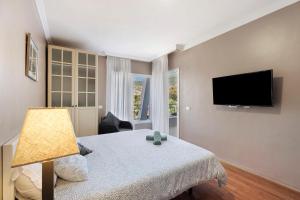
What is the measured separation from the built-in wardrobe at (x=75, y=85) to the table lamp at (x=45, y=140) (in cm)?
292

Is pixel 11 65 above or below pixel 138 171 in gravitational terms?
above

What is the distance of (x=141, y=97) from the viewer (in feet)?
17.3

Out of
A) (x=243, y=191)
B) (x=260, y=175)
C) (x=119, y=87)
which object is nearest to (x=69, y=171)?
(x=243, y=191)

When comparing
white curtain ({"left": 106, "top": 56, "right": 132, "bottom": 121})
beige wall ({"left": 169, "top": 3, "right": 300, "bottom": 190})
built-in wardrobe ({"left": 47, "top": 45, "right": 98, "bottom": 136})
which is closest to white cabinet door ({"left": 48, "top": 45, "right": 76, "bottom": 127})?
built-in wardrobe ({"left": 47, "top": 45, "right": 98, "bottom": 136})

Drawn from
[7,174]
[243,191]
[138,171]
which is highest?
[7,174]

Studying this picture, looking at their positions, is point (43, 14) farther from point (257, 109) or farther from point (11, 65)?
Result: point (257, 109)

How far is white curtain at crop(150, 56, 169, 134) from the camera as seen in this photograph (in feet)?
15.4

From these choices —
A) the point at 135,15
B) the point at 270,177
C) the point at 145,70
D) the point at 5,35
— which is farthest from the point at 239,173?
the point at 145,70

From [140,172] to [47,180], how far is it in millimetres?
779

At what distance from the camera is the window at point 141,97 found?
5125 millimetres

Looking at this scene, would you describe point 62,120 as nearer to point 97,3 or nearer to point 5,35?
point 5,35

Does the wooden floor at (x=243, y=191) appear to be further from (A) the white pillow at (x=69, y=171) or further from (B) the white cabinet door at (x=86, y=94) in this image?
(B) the white cabinet door at (x=86, y=94)

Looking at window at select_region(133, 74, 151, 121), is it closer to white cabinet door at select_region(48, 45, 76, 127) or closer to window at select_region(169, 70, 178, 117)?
window at select_region(169, 70, 178, 117)

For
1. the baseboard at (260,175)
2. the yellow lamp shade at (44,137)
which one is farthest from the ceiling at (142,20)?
the baseboard at (260,175)
